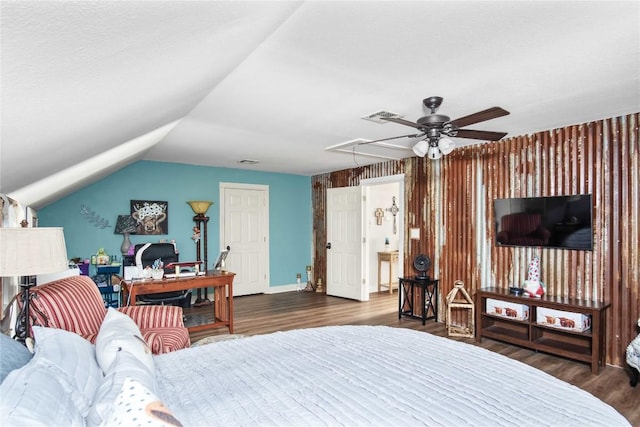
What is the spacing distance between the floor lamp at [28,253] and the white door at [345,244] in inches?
195

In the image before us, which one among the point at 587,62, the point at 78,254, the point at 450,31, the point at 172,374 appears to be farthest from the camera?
the point at 78,254

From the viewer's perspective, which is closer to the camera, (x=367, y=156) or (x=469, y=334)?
(x=469, y=334)

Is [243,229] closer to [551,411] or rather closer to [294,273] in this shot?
[294,273]

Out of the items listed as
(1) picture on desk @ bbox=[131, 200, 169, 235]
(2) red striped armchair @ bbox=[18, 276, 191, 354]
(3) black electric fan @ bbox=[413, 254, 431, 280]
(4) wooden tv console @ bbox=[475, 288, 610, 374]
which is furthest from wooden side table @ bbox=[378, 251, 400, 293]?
(2) red striped armchair @ bbox=[18, 276, 191, 354]

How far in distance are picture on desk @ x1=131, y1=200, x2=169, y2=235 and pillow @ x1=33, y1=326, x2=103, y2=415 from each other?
4459 mm

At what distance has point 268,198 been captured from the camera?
23.5ft

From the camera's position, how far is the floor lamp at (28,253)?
68.7 inches

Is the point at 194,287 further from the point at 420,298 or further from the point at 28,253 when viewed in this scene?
the point at 420,298

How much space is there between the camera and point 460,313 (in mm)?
4805

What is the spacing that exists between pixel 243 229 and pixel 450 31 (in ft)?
18.2

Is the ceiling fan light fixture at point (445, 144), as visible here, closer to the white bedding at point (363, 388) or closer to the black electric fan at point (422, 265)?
the white bedding at point (363, 388)

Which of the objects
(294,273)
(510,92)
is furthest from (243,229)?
(510,92)

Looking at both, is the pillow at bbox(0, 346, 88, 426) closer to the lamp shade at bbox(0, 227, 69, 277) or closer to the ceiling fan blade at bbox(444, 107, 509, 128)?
the lamp shade at bbox(0, 227, 69, 277)

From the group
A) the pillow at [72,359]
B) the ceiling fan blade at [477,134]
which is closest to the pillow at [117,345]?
the pillow at [72,359]
